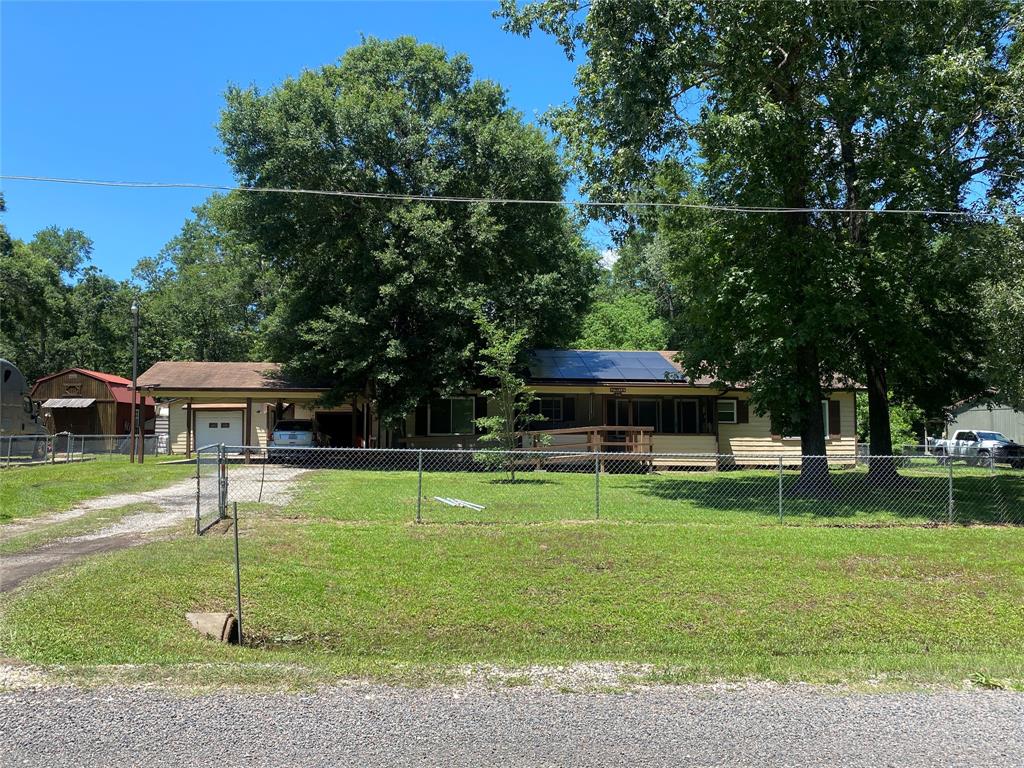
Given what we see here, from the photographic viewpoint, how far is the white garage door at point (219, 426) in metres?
29.2

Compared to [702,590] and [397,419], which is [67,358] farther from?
[702,590]

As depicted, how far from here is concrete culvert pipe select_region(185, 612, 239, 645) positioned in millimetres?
5947

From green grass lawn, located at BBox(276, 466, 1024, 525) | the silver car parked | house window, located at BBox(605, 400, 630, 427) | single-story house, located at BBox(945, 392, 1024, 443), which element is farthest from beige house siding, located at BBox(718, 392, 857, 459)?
the silver car parked

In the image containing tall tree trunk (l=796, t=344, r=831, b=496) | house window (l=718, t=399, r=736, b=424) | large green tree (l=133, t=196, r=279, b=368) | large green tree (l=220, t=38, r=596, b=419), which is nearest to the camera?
tall tree trunk (l=796, t=344, r=831, b=496)

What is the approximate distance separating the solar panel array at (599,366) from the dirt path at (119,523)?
1165 cm

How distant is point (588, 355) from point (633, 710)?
2479 centimetres

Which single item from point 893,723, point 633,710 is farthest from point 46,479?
point 893,723

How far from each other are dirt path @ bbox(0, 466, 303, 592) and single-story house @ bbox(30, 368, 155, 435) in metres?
23.7

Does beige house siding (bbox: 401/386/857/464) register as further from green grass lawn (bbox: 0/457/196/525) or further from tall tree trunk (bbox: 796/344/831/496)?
tall tree trunk (bbox: 796/344/831/496)

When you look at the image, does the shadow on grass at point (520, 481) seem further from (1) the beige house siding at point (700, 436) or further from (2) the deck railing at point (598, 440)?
(1) the beige house siding at point (700, 436)

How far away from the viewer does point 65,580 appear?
7.12 metres

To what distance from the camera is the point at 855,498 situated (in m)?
14.7

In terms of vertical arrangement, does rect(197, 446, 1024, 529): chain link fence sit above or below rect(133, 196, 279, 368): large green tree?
below

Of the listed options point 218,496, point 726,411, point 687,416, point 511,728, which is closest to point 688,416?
point 687,416
